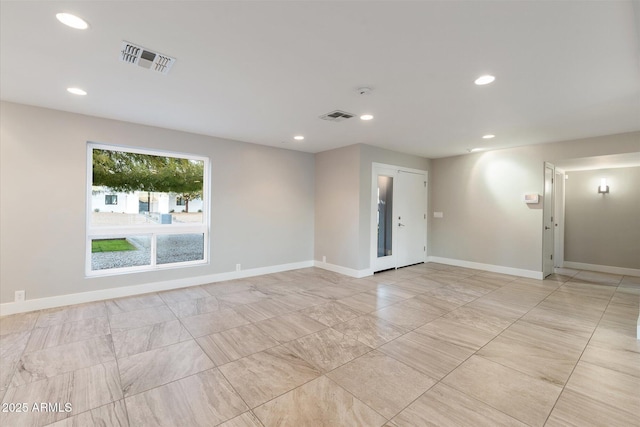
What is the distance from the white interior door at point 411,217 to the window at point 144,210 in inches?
161

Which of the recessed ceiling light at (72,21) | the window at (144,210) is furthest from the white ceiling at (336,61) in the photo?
the window at (144,210)

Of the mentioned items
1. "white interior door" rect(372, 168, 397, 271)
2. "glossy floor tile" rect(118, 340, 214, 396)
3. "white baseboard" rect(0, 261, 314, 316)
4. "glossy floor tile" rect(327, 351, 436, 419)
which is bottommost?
"glossy floor tile" rect(118, 340, 214, 396)

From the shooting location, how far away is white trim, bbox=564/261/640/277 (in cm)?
565

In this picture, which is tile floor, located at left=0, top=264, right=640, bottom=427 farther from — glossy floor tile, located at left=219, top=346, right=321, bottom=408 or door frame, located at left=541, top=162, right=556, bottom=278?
door frame, located at left=541, top=162, right=556, bottom=278

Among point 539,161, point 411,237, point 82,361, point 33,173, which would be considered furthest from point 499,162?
point 33,173

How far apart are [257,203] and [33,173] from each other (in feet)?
10.3

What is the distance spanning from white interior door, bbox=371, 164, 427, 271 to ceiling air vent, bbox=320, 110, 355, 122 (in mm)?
1977

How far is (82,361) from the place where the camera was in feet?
7.89

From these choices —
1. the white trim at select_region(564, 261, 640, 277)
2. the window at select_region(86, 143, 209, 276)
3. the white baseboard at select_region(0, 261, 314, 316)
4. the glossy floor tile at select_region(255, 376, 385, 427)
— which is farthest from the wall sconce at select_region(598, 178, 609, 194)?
the window at select_region(86, 143, 209, 276)

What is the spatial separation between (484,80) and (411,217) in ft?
13.4

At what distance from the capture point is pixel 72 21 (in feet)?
6.24

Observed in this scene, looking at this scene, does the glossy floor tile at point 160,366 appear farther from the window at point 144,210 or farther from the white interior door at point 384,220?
the white interior door at point 384,220

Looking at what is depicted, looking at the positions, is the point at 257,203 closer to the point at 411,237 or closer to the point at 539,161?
the point at 411,237

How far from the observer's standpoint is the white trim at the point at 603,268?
5652 mm
